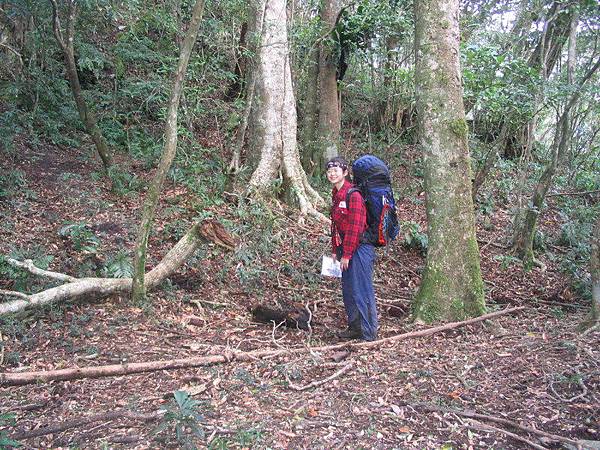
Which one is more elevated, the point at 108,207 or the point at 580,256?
the point at 108,207

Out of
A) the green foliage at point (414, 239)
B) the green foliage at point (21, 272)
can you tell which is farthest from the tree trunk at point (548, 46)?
the green foliage at point (21, 272)

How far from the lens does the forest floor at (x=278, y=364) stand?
122 inches

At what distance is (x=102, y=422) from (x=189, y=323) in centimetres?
213

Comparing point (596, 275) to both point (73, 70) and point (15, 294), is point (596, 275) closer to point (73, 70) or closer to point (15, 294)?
point (15, 294)

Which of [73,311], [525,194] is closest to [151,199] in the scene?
[73,311]

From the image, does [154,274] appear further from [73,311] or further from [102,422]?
[102,422]

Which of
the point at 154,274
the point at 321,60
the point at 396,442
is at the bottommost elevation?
the point at 396,442

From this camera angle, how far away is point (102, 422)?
10.6 ft

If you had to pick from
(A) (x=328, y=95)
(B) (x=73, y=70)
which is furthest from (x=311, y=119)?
(B) (x=73, y=70)

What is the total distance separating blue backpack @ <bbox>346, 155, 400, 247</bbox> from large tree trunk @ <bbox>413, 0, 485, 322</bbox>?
53cm

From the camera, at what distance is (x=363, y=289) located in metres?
5.12

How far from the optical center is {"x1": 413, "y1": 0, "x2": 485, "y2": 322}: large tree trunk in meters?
5.17

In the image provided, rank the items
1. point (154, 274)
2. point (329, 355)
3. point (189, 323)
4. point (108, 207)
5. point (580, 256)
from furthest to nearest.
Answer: point (580, 256) < point (108, 207) < point (154, 274) < point (189, 323) < point (329, 355)

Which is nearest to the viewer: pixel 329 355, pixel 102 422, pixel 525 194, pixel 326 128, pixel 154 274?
pixel 102 422
